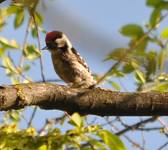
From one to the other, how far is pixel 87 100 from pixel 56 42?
1416 mm

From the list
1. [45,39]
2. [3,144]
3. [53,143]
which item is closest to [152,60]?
[53,143]

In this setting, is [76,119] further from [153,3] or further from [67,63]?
[67,63]

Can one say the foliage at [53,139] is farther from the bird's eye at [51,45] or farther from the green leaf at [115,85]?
the bird's eye at [51,45]

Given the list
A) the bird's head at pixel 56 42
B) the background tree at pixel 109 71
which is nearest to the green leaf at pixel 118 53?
the background tree at pixel 109 71

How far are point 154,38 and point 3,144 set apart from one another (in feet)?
2.48

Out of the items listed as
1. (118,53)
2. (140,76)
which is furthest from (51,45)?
(118,53)

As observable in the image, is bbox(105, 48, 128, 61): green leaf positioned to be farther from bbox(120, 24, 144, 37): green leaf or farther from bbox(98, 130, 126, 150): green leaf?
bbox(98, 130, 126, 150): green leaf

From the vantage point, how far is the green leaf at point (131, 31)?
1.70 meters

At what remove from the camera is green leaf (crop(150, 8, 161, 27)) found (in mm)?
1617

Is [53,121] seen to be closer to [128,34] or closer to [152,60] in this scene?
[152,60]

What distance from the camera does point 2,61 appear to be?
9.73 ft

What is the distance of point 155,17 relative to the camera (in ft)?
5.40

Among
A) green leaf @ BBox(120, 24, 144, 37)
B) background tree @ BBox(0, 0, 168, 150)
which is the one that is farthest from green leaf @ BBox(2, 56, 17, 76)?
green leaf @ BBox(120, 24, 144, 37)

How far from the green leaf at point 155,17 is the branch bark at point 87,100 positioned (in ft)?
1.64
